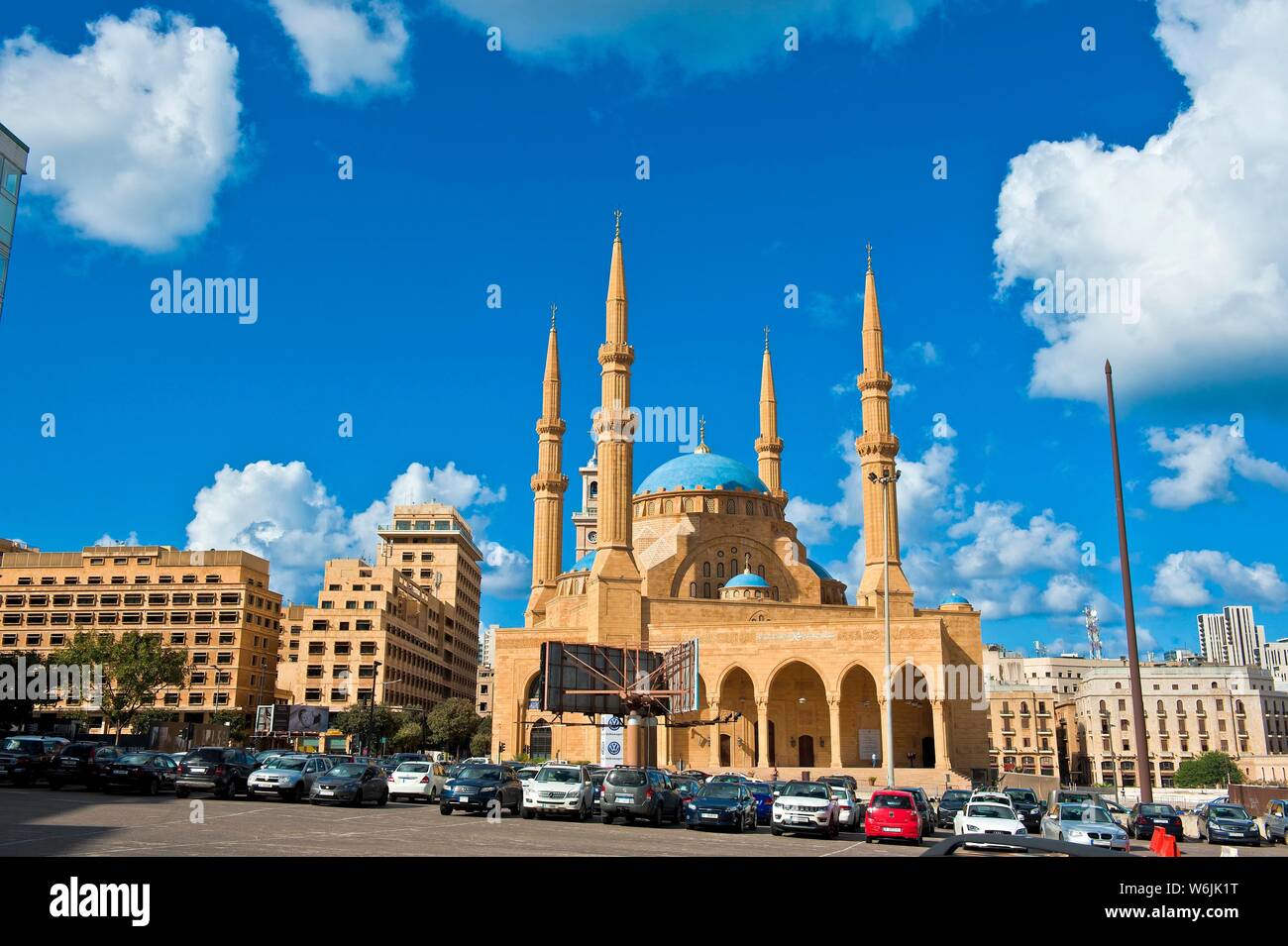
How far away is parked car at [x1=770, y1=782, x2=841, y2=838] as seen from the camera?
24.0 m

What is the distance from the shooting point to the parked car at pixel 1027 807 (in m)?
28.3

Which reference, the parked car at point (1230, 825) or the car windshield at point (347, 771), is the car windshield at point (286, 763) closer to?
the car windshield at point (347, 771)

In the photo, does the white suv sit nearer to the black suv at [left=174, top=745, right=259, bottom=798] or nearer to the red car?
the red car

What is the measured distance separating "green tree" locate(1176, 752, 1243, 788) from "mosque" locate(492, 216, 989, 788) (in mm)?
46289

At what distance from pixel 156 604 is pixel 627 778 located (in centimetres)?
7099

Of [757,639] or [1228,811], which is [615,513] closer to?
[757,639]

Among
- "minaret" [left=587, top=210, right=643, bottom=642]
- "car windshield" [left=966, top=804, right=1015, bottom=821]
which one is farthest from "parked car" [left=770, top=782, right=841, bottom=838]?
"minaret" [left=587, top=210, right=643, bottom=642]

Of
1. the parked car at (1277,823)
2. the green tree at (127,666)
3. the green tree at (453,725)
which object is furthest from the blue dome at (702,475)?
the parked car at (1277,823)

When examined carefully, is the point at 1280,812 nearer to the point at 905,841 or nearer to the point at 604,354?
the point at 905,841

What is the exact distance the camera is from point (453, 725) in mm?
79312

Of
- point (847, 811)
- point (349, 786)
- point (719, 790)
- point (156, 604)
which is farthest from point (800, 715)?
point (156, 604)

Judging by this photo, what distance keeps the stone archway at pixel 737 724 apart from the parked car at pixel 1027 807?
28.2 metres

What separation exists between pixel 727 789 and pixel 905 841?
4.60 meters
